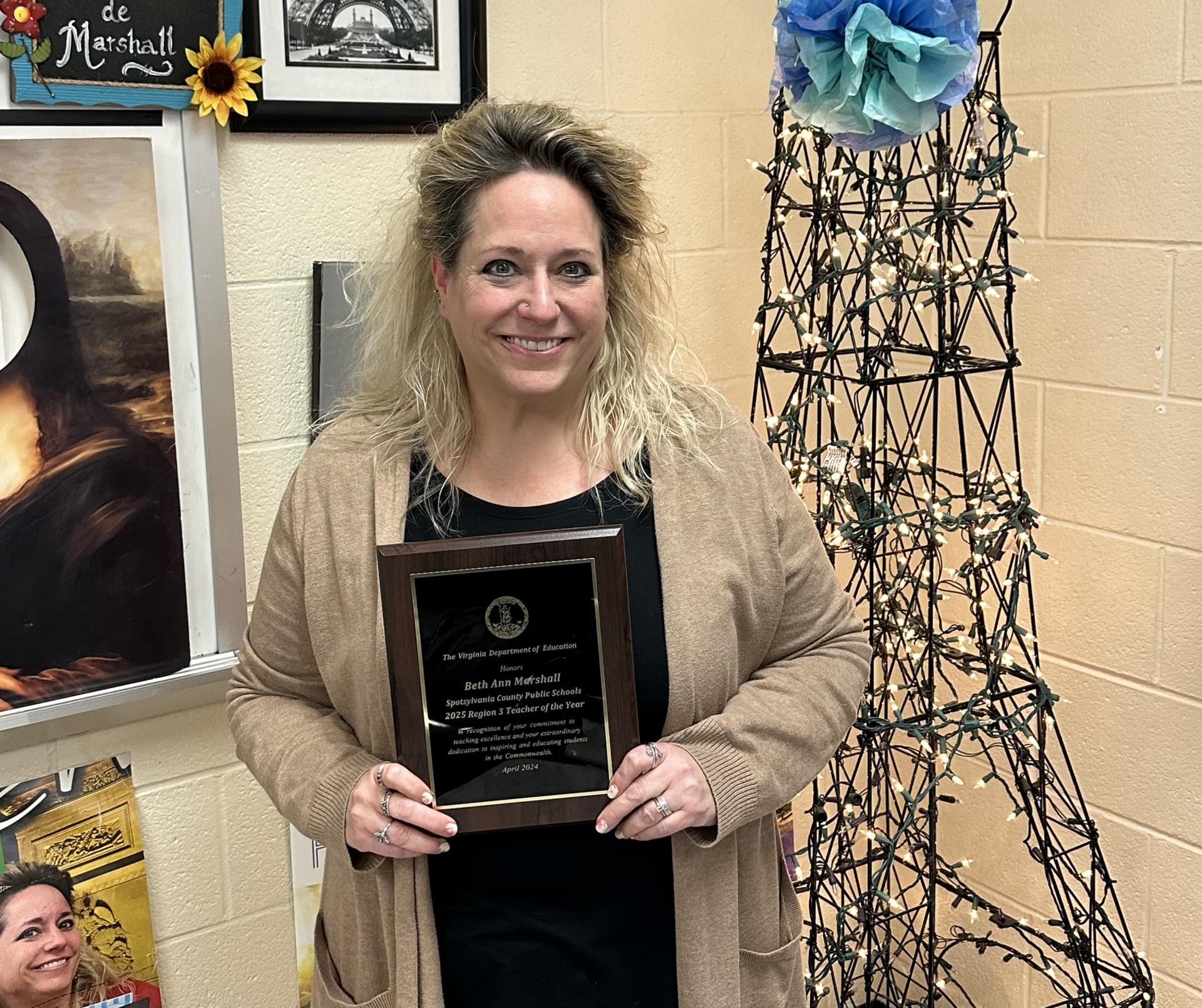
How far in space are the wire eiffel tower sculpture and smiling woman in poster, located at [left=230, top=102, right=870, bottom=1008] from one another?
1.33 ft

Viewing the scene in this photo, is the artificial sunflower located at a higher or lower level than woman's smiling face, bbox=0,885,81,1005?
higher

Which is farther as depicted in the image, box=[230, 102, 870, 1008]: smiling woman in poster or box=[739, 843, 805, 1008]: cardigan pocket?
box=[739, 843, 805, 1008]: cardigan pocket

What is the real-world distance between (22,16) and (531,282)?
0.70 metres

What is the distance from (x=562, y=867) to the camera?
134 centimetres

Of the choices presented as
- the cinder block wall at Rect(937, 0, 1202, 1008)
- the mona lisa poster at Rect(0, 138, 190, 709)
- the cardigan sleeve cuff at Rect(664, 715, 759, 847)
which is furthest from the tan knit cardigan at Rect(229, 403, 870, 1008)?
the cinder block wall at Rect(937, 0, 1202, 1008)

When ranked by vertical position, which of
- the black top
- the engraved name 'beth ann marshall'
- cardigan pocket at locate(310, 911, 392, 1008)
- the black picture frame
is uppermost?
the black picture frame

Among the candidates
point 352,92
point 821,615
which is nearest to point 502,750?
point 821,615

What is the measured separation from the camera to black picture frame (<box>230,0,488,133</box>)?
67.7 inches

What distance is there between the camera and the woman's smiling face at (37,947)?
1677 mm

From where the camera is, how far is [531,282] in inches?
51.0

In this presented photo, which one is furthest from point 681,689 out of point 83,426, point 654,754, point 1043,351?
point 1043,351

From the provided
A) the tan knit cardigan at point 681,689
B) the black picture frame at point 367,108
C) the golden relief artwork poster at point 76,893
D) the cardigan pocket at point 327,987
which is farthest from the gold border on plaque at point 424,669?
the black picture frame at point 367,108

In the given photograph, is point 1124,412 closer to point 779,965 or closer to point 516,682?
point 779,965

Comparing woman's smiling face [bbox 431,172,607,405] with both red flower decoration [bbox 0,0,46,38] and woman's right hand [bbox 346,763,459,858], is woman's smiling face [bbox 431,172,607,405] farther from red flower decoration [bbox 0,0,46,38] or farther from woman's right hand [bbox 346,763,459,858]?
red flower decoration [bbox 0,0,46,38]
